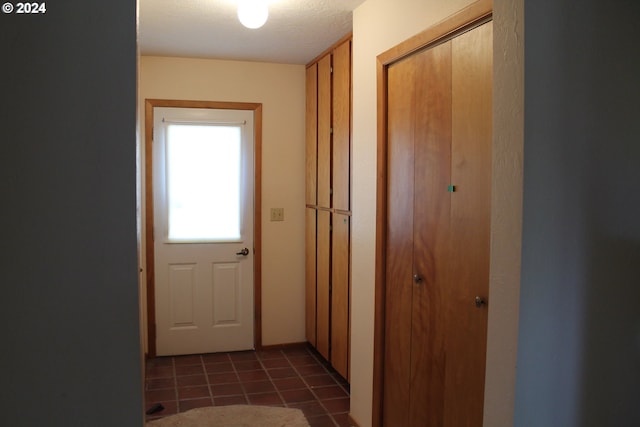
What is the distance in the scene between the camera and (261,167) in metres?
4.55

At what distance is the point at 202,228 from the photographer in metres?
4.45

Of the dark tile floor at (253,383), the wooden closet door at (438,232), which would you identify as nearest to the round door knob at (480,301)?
the wooden closet door at (438,232)

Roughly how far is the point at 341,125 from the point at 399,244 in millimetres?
1375

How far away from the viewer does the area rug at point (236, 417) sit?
3.17m

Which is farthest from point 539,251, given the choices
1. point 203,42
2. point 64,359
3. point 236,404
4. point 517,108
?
point 203,42

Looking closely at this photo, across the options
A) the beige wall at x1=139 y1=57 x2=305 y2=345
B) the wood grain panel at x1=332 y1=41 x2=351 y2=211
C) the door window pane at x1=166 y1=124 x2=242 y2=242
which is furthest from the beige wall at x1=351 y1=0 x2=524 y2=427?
the door window pane at x1=166 y1=124 x2=242 y2=242

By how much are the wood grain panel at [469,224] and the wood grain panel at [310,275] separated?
2348mm

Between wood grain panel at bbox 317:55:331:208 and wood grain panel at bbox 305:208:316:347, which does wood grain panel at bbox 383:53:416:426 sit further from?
wood grain panel at bbox 305:208:316:347

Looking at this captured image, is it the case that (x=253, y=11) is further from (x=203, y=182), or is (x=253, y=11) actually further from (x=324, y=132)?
(x=203, y=182)

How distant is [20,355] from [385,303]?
71.6 inches

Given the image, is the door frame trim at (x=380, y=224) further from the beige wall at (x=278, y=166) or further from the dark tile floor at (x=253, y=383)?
the beige wall at (x=278, y=166)

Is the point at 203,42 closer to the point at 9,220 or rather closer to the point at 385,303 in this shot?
the point at 385,303

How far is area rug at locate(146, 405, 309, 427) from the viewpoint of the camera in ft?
10.4

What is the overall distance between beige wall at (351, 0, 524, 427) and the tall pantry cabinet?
0.57 metres
